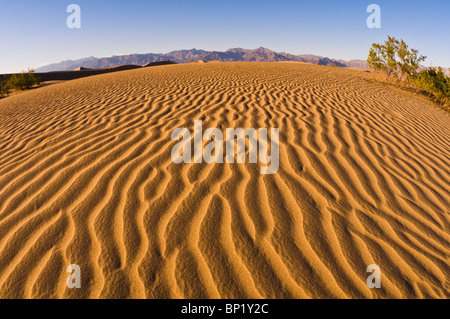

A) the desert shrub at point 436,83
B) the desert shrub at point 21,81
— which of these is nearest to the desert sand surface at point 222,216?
the desert shrub at point 436,83

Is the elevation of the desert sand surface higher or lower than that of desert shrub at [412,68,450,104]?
lower

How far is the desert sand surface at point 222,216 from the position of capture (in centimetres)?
167

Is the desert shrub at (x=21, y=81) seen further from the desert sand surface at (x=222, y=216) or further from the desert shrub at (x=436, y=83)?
the desert shrub at (x=436, y=83)

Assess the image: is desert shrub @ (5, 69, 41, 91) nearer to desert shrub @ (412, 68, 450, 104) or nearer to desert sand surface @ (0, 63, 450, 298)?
desert sand surface @ (0, 63, 450, 298)

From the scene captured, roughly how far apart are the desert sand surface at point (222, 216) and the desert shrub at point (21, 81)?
10.6 meters

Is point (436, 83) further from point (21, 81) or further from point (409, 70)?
point (21, 81)

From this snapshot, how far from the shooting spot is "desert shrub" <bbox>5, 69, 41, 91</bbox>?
39.3 ft

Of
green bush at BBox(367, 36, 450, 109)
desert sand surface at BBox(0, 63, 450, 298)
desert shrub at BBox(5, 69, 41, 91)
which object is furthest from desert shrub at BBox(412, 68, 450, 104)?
desert shrub at BBox(5, 69, 41, 91)

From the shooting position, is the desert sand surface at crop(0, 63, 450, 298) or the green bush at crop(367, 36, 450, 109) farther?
the green bush at crop(367, 36, 450, 109)

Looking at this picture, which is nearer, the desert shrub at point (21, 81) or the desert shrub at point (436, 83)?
the desert shrub at point (436, 83)

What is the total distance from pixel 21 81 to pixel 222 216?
1448cm

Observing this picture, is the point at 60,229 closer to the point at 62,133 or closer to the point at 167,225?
the point at 167,225

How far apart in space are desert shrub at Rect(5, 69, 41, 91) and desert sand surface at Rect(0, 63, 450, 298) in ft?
34.9

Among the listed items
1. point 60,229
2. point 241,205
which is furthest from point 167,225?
point 60,229
